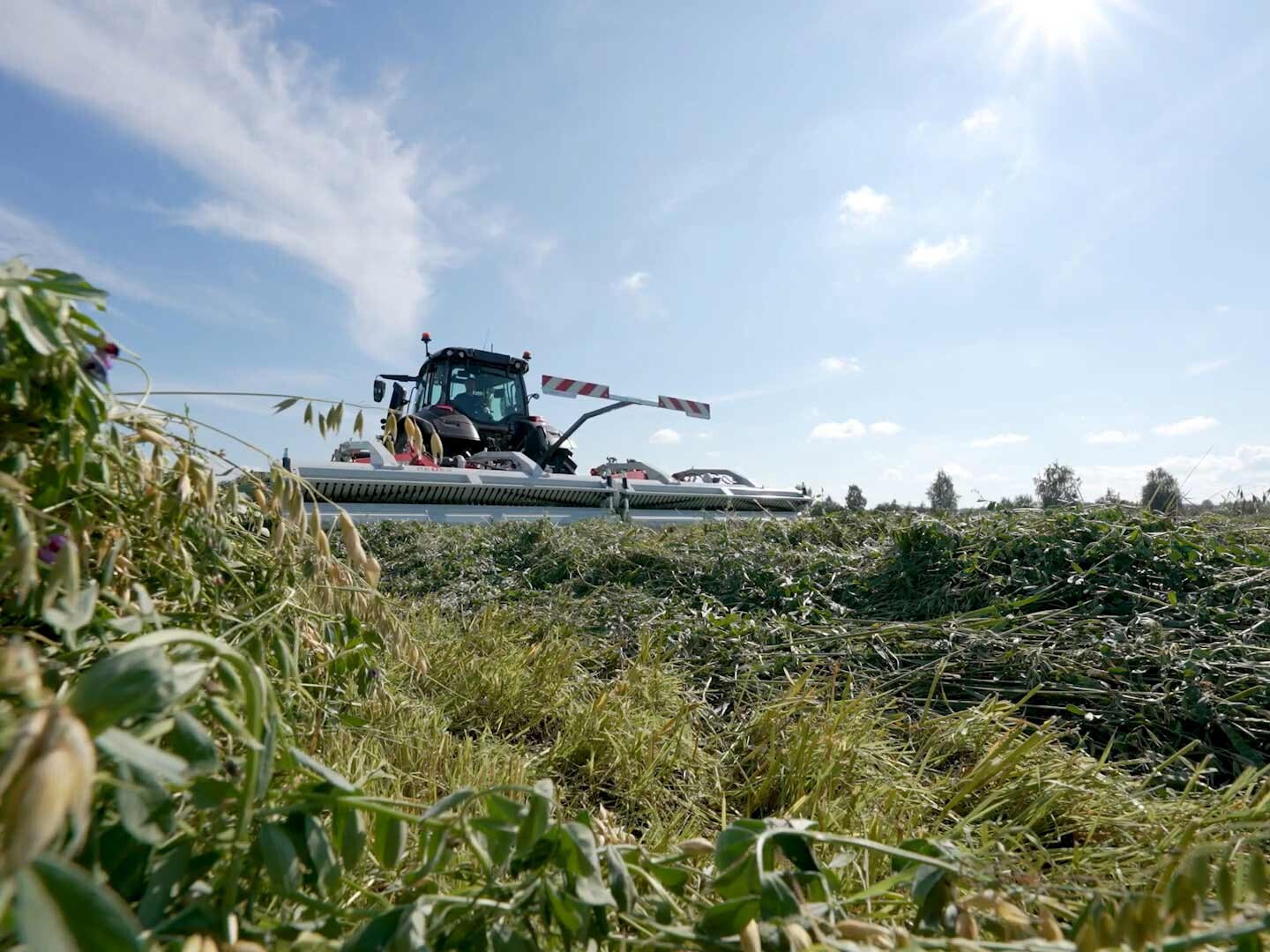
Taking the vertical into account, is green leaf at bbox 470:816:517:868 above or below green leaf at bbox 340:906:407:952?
above

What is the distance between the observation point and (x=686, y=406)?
38.7 ft

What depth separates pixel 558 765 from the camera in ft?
5.36

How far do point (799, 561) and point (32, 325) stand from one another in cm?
325

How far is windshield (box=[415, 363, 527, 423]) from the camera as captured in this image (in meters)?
10.1

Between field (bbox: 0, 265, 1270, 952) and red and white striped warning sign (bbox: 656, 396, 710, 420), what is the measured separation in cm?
815

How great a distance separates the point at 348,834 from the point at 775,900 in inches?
14.9

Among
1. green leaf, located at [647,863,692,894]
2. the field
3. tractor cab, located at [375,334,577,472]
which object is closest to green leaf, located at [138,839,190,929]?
the field

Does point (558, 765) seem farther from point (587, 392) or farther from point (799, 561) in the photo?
point (587, 392)

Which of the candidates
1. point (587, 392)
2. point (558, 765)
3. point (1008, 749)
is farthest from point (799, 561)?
point (587, 392)

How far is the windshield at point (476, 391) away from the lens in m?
10.1

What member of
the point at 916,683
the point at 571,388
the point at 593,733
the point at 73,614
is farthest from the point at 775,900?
the point at 571,388

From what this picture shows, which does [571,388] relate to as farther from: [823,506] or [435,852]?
[435,852]

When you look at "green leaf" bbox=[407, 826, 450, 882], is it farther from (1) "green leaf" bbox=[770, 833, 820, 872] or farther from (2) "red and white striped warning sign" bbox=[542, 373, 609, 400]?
(2) "red and white striped warning sign" bbox=[542, 373, 609, 400]

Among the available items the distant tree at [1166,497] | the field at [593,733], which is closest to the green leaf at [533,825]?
the field at [593,733]
